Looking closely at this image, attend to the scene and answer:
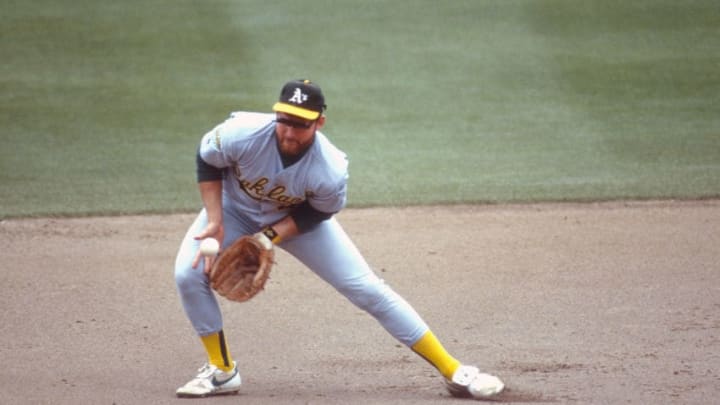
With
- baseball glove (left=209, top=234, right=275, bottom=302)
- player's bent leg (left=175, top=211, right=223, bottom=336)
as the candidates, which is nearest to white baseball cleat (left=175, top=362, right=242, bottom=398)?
player's bent leg (left=175, top=211, right=223, bottom=336)

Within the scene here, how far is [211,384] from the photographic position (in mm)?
5078

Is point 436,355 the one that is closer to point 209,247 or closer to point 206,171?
point 209,247

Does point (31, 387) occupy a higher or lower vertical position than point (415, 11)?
lower

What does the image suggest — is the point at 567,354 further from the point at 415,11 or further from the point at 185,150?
the point at 415,11

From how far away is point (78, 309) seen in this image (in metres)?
6.51

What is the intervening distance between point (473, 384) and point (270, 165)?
136 cm

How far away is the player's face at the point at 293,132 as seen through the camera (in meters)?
4.73

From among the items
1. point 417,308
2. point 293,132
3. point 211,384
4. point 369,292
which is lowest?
point 417,308

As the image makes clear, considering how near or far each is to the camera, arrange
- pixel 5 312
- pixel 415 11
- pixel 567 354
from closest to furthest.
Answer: pixel 567 354, pixel 5 312, pixel 415 11

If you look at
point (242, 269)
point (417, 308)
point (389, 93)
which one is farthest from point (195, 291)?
point (389, 93)

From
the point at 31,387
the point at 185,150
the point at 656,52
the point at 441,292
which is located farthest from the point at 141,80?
the point at 31,387

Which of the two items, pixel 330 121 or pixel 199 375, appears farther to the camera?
pixel 330 121

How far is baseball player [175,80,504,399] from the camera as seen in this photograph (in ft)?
15.8

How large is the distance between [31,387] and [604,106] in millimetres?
8391
